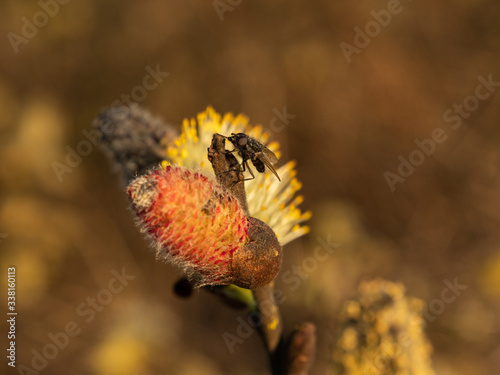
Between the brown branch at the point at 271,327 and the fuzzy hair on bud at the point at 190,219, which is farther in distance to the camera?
the brown branch at the point at 271,327

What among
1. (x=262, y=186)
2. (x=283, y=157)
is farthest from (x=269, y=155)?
(x=283, y=157)

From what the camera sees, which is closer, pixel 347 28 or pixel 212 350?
pixel 212 350

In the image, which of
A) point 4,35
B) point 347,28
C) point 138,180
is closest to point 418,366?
point 138,180

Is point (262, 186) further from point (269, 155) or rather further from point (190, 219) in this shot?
point (190, 219)

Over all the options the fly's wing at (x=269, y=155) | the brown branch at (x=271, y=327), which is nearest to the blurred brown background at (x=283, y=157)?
the brown branch at (x=271, y=327)

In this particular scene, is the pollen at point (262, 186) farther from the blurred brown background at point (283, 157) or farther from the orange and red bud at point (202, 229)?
the blurred brown background at point (283, 157)

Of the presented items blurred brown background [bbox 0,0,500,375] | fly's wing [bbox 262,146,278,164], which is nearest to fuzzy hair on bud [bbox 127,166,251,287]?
fly's wing [bbox 262,146,278,164]

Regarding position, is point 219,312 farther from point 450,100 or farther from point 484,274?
point 450,100
